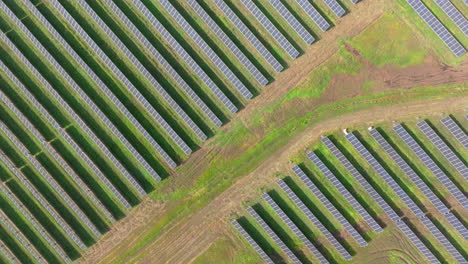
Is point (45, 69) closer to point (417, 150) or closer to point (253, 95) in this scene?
point (253, 95)

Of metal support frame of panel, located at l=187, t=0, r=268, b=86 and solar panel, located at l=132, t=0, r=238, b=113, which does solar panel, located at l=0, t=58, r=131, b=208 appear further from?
metal support frame of panel, located at l=187, t=0, r=268, b=86

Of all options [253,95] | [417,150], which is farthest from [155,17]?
[417,150]

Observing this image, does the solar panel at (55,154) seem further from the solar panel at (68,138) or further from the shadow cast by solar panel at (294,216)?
the shadow cast by solar panel at (294,216)

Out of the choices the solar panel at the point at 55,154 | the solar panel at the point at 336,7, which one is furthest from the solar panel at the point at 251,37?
the solar panel at the point at 55,154

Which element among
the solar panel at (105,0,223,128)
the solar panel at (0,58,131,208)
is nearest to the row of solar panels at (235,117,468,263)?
the solar panel at (105,0,223,128)

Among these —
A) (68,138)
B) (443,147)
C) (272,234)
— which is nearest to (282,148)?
(272,234)

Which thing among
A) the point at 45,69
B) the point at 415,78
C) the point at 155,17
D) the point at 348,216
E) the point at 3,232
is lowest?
the point at 348,216
